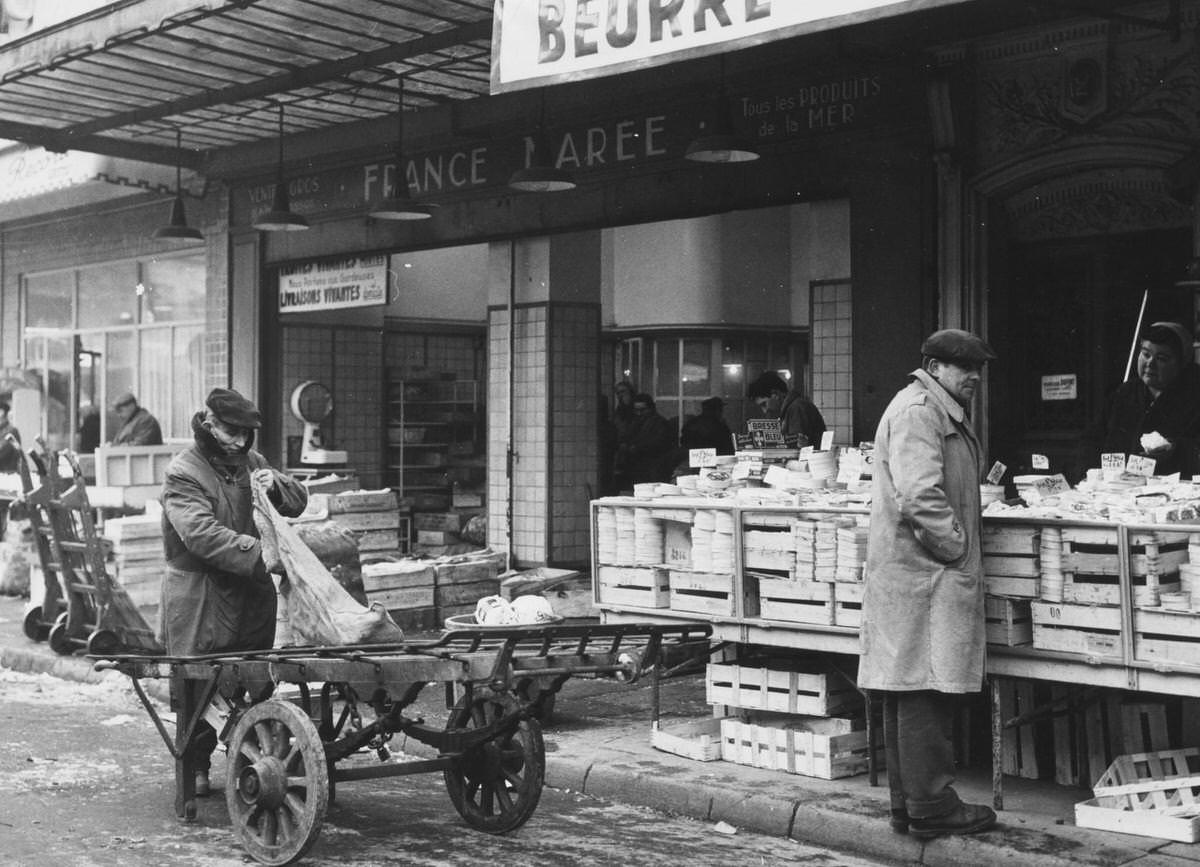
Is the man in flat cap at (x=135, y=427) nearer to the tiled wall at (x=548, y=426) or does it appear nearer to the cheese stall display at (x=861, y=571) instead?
the tiled wall at (x=548, y=426)

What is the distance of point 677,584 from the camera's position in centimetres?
784

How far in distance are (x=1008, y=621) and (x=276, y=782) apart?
3230 mm

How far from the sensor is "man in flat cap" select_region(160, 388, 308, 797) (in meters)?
6.88

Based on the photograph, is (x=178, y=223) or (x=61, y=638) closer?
(x=61, y=638)

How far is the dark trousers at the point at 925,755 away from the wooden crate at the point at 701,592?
4.77ft

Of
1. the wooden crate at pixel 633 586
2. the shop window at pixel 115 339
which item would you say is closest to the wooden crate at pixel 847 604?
the wooden crate at pixel 633 586

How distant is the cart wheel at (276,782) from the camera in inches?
230

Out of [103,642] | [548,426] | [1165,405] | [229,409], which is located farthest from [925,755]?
[548,426]

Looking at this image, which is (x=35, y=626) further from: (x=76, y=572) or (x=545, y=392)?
(x=545, y=392)

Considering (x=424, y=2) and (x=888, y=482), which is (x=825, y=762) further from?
(x=424, y=2)

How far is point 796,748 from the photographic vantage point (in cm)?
744

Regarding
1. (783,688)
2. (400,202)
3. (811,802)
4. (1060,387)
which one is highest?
(400,202)

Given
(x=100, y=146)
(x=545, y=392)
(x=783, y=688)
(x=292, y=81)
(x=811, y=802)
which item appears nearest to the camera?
(x=811, y=802)

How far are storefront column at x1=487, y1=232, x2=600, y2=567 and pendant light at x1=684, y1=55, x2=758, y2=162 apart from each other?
3.22 meters
